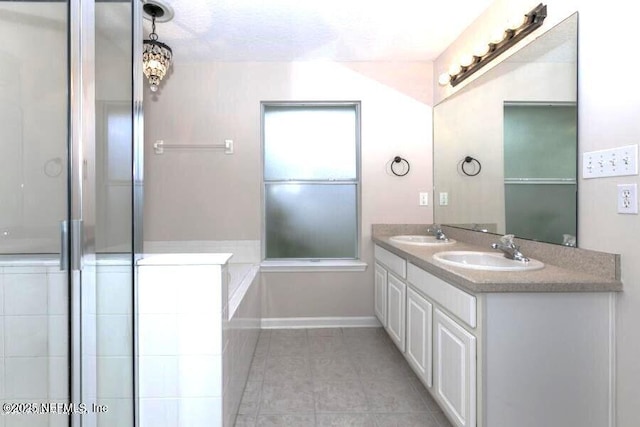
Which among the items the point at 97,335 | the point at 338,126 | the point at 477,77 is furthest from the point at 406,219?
the point at 97,335

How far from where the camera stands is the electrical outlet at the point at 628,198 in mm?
1212

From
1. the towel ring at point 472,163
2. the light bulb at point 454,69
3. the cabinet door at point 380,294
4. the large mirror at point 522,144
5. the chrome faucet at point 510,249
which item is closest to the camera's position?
the large mirror at point 522,144

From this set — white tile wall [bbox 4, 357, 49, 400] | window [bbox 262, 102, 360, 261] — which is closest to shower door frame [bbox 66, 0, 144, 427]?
white tile wall [bbox 4, 357, 49, 400]

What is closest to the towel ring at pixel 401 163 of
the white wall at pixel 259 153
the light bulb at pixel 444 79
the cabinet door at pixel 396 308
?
the white wall at pixel 259 153

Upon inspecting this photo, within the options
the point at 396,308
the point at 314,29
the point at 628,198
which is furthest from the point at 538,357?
the point at 314,29

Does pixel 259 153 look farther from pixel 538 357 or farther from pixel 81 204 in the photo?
pixel 538 357

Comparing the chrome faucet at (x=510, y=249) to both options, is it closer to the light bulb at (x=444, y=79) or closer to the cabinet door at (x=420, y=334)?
the cabinet door at (x=420, y=334)

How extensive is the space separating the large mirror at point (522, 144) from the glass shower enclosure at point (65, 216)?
6.51 feet

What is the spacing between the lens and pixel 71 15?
3.48 ft

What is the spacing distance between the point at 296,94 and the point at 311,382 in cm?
234

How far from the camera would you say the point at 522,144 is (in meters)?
1.80

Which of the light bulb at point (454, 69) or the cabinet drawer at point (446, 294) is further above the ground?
the light bulb at point (454, 69)

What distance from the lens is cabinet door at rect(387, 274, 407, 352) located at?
215 cm

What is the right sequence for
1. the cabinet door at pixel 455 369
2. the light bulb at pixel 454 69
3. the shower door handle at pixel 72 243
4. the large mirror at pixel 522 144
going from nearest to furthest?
the shower door handle at pixel 72 243, the cabinet door at pixel 455 369, the large mirror at pixel 522 144, the light bulb at pixel 454 69
